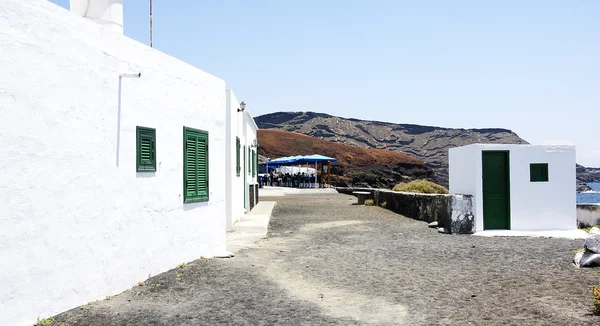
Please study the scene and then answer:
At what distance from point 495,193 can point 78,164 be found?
9.49 m

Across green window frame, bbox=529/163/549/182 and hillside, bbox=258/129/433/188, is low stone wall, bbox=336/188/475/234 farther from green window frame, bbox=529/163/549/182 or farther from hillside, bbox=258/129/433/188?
hillside, bbox=258/129/433/188

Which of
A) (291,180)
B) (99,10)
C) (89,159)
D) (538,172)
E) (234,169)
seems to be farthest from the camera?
(291,180)

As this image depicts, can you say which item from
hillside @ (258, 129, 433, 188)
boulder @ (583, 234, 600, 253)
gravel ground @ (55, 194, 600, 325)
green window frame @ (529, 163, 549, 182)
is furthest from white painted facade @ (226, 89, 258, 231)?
hillside @ (258, 129, 433, 188)

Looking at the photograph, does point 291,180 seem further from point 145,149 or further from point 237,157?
point 145,149

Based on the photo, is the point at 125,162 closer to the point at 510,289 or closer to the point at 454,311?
the point at 454,311

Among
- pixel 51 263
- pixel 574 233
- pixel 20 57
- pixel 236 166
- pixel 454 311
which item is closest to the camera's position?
pixel 20 57

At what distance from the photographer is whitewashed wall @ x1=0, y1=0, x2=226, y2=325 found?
4844mm

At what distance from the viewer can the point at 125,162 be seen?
658 cm

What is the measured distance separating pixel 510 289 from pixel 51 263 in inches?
198

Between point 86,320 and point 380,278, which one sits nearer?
point 86,320

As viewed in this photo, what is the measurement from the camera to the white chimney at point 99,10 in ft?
26.2

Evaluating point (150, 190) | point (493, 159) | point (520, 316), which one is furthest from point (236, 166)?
point (520, 316)

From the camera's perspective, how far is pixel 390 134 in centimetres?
10900

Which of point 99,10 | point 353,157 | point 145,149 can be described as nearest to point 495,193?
point 145,149
